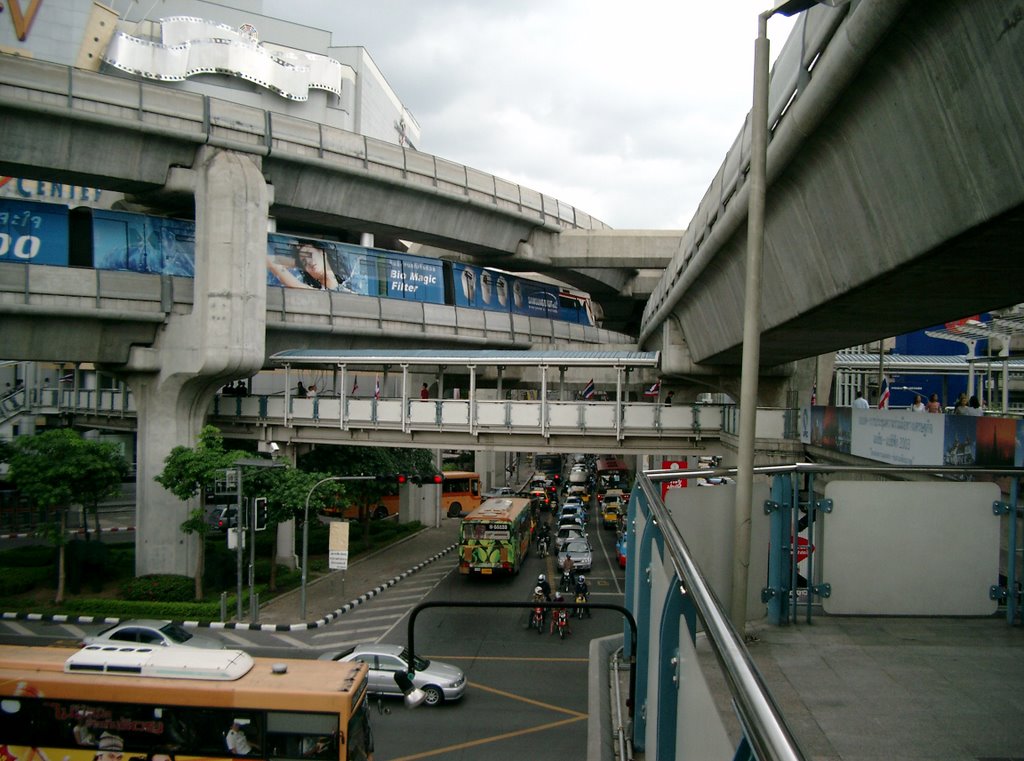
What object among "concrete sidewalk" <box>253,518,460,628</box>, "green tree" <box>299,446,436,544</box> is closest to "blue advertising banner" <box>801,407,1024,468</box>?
"concrete sidewalk" <box>253,518,460,628</box>

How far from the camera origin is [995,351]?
19391 millimetres

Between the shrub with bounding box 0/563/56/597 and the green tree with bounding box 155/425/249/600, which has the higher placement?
the green tree with bounding box 155/425/249/600

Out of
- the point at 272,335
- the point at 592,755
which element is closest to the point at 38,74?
the point at 272,335

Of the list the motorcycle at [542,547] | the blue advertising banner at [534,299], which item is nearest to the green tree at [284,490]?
the motorcycle at [542,547]

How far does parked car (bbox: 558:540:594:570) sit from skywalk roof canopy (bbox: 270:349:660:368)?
6.83 meters

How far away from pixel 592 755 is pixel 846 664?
58.9 inches

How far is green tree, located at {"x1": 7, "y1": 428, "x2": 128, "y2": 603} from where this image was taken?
22.5 m

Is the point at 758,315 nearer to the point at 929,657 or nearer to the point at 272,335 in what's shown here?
the point at 929,657

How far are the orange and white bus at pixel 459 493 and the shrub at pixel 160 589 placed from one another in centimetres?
1778

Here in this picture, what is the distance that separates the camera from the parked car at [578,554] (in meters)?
26.1

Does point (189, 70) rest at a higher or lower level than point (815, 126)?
higher

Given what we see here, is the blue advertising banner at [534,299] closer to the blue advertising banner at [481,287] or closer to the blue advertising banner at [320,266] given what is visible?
the blue advertising banner at [481,287]

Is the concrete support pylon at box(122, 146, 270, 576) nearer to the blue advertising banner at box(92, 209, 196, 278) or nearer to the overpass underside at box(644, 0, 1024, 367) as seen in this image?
the blue advertising banner at box(92, 209, 196, 278)

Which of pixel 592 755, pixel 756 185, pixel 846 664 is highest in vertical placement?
pixel 756 185
